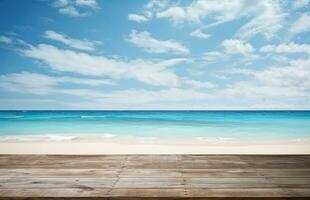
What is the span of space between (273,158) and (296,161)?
14.2 inches

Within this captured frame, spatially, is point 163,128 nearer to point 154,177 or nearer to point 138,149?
point 138,149

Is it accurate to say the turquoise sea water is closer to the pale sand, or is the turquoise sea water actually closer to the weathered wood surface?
the pale sand

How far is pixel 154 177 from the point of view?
12.0 feet

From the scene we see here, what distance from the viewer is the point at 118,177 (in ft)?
12.0

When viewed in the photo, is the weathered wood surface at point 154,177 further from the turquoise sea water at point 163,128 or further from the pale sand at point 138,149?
the turquoise sea water at point 163,128

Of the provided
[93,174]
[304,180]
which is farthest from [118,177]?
[304,180]

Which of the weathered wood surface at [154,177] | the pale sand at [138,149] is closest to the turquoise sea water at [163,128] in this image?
the pale sand at [138,149]

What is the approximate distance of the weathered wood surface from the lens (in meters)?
3.02

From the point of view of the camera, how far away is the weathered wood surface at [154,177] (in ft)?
9.92

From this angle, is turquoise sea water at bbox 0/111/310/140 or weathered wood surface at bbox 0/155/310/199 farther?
turquoise sea water at bbox 0/111/310/140

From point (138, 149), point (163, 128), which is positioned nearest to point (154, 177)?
point (138, 149)

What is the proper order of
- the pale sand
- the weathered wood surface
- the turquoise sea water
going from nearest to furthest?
the weathered wood surface < the pale sand < the turquoise sea water

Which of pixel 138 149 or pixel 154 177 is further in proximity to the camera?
pixel 138 149

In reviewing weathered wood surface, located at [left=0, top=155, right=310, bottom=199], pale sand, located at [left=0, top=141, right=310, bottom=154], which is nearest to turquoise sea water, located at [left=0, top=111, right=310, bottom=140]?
pale sand, located at [left=0, top=141, right=310, bottom=154]
